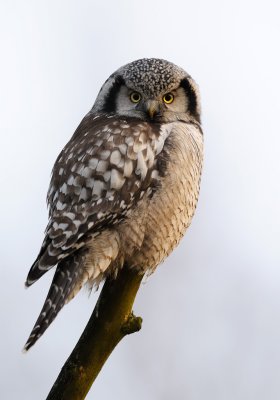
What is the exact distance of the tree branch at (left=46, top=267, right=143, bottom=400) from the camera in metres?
3.01

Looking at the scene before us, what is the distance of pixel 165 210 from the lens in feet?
11.3

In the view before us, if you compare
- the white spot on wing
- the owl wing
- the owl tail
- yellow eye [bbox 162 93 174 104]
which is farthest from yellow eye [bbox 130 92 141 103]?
the owl tail

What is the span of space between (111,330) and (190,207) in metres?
0.76

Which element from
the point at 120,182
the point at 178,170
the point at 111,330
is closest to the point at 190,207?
the point at 178,170

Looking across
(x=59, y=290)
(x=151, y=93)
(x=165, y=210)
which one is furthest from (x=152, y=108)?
(x=59, y=290)

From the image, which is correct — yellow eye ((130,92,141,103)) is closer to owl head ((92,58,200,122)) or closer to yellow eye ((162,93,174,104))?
owl head ((92,58,200,122))

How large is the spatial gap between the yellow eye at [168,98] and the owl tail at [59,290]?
1.00m

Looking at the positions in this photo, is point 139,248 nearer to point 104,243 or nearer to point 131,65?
point 104,243

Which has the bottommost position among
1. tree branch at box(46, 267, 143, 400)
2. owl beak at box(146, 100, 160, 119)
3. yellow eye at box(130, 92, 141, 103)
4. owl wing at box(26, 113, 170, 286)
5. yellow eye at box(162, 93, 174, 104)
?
tree branch at box(46, 267, 143, 400)

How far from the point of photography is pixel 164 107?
381cm

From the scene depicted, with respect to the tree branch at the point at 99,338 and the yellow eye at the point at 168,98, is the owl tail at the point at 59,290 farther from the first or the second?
the yellow eye at the point at 168,98

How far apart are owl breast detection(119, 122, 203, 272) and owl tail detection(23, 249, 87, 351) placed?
268 mm

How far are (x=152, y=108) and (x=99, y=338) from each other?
3.86 feet

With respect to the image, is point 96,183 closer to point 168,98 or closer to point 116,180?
point 116,180
